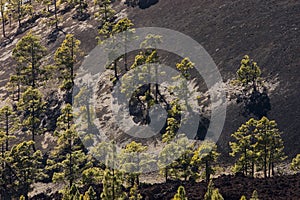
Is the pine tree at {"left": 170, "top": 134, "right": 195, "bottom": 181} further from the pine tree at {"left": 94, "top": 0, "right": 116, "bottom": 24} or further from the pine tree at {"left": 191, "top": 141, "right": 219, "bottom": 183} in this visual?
the pine tree at {"left": 94, "top": 0, "right": 116, "bottom": 24}

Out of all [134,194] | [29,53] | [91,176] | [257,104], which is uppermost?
[29,53]

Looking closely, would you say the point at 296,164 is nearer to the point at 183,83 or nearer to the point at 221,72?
the point at 183,83

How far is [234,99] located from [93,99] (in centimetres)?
3430

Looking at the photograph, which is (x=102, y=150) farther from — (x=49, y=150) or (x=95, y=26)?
(x=95, y=26)

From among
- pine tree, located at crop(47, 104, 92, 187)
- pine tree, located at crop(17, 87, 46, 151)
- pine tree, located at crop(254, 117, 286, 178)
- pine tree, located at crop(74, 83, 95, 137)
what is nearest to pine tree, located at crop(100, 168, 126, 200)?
pine tree, located at crop(47, 104, 92, 187)

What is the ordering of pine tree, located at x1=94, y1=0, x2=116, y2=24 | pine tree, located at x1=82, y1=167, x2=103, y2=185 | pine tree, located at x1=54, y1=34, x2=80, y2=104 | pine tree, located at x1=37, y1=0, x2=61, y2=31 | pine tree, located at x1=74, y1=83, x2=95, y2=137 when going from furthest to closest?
pine tree, located at x1=37, y1=0, x2=61, y2=31, pine tree, located at x1=94, y1=0, x2=116, y2=24, pine tree, located at x1=54, y1=34, x2=80, y2=104, pine tree, located at x1=74, y1=83, x2=95, y2=137, pine tree, located at x1=82, y1=167, x2=103, y2=185

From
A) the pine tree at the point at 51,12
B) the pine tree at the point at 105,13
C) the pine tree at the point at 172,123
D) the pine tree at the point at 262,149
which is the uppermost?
the pine tree at the point at 51,12

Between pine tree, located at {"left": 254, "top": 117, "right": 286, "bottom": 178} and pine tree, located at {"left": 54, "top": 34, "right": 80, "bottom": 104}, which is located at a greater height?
pine tree, located at {"left": 54, "top": 34, "right": 80, "bottom": 104}

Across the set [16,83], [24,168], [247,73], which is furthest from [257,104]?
[16,83]

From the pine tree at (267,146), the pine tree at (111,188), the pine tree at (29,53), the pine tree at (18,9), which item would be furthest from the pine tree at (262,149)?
the pine tree at (18,9)

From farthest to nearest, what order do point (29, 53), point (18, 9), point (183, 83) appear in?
1. point (18, 9)
2. point (29, 53)
3. point (183, 83)

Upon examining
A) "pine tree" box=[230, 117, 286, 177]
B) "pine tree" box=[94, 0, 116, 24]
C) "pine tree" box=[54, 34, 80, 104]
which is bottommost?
"pine tree" box=[230, 117, 286, 177]

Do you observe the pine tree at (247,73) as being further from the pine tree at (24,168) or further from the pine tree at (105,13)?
the pine tree at (105,13)

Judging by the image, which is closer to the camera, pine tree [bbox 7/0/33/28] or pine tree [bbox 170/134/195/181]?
pine tree [bbox 170/134/195/181]
